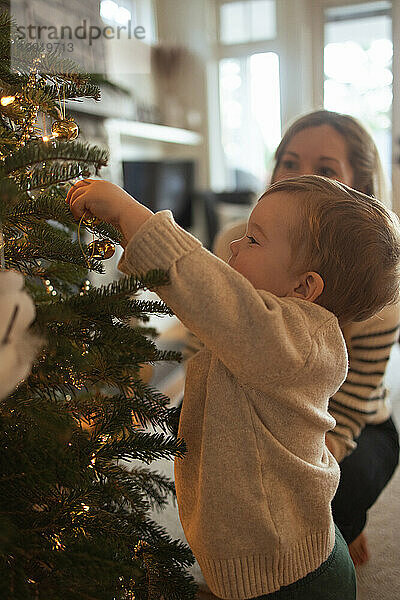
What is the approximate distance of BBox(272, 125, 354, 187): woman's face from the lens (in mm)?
1322

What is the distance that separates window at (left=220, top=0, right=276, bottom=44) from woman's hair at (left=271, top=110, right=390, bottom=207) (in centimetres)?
412

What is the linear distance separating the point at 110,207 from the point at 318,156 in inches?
31.1

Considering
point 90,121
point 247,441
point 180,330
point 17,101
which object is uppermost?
point 90,121

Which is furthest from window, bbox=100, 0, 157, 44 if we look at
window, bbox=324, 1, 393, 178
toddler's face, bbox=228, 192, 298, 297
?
toddler's face, bbox=228, 192, 298, 297

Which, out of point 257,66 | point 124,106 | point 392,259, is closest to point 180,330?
point 124,106

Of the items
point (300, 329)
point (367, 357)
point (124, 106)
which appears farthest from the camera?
point (124, 106)

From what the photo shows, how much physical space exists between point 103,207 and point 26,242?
131 mm

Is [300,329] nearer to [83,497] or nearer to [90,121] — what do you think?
[83,497]

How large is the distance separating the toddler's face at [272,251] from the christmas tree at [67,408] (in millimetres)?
151

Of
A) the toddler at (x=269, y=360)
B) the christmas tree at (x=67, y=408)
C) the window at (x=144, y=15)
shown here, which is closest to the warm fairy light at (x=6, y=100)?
the christmas tree at (x=67, y=408)

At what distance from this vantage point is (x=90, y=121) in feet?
9.95

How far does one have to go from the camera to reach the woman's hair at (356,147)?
1363mm

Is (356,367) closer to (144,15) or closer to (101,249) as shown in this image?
(101,249)

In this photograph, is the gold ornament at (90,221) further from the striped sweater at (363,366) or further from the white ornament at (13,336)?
the striped sweater at (363,366)
